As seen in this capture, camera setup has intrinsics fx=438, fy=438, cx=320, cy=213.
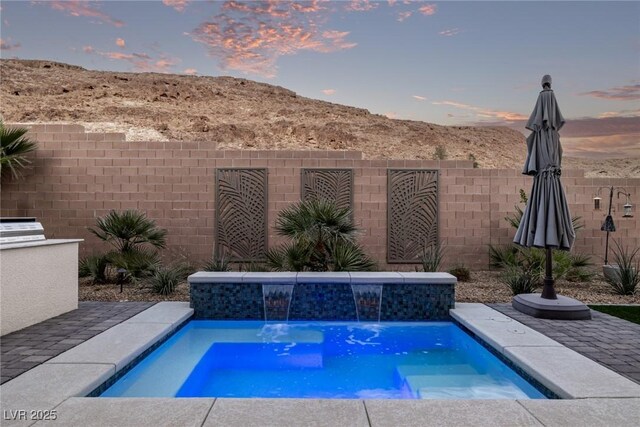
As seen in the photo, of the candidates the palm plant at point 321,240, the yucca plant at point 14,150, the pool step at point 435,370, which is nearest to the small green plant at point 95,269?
the yucca plant at point 14,150

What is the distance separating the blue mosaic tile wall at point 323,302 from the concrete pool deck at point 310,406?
237 cm

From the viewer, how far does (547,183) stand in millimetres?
5859

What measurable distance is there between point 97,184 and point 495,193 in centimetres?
937

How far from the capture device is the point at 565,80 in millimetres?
16016

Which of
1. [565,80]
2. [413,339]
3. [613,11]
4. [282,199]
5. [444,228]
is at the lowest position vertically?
[413,339]

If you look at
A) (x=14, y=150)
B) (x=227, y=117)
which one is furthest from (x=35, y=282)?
(x=227, y=117)

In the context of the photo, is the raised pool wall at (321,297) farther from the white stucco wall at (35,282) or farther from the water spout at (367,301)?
the white stucco wall at (35,282)

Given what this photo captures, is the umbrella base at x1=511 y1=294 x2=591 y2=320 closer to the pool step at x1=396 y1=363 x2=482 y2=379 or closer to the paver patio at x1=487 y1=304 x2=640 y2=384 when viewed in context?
the paver patio at x1=487 y1=304 x2=640 y2=384

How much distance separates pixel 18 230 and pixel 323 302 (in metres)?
4.02

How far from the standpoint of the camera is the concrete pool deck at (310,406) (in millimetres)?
2797

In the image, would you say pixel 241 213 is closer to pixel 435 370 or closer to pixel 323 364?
pixel 323 364

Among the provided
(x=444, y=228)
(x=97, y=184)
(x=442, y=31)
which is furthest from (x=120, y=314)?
(x=442, y=31)

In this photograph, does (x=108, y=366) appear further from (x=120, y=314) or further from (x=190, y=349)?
(x=120, y=314)

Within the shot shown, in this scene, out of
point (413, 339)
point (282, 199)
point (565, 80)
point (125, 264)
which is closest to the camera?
point (413, 339)
